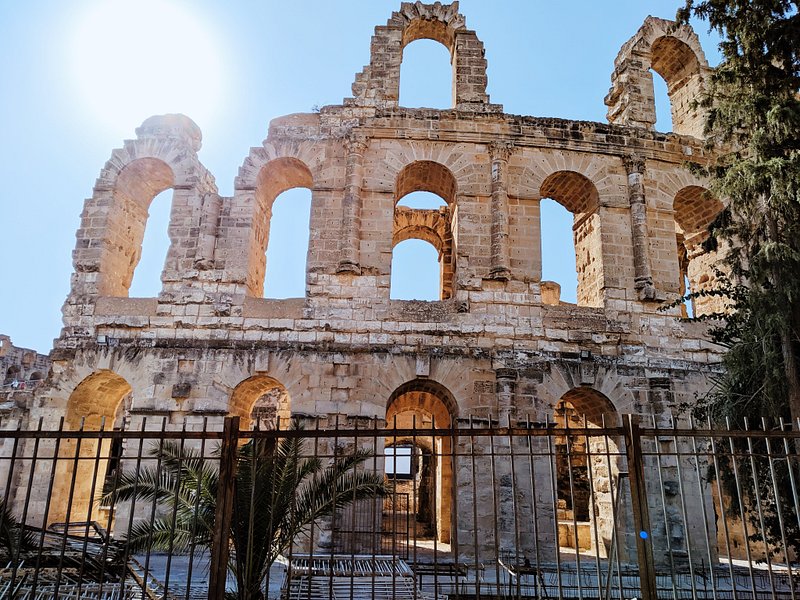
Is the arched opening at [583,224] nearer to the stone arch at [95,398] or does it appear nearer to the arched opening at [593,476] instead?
the arched opening at [593,476]

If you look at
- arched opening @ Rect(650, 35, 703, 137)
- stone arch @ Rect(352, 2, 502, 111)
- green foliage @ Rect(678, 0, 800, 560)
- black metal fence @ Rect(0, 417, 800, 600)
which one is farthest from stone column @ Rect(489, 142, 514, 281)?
arched opening @ Rect(650, 35, 703, 137)

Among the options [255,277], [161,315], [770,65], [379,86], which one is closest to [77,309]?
[161,315]

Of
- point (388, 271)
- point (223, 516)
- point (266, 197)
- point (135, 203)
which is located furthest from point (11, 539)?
point (135, 203)

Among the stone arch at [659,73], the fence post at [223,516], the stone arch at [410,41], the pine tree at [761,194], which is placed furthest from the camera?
the stone arch at [659,73]

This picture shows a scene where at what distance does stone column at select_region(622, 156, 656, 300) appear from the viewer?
12.7 metres

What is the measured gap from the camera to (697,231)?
49.3 ft

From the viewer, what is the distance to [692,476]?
38.4ft

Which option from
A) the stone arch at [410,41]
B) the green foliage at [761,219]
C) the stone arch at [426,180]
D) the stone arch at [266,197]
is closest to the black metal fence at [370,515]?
the green foliage at [761,219]

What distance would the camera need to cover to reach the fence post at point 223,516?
Result: 16.0 feet

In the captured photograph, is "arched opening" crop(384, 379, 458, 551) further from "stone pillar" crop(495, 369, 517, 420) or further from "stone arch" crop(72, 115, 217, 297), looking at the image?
"stone arch" crop(72, 115, 217, 297)

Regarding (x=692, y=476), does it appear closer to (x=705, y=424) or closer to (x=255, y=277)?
(x=705, y=424)

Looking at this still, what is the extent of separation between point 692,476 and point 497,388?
4039 mm

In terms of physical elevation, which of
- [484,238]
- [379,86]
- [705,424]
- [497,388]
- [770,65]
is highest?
[379,86]

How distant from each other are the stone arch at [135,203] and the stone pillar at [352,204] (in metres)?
2.97
